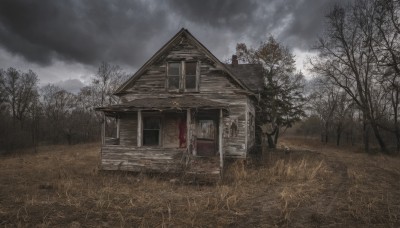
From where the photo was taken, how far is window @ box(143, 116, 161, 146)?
15.9 meters

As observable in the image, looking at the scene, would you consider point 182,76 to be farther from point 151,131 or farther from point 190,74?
point 151,131

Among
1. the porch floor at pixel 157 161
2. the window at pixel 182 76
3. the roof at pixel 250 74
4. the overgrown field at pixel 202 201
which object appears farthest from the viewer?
the roof at pixel 250 74

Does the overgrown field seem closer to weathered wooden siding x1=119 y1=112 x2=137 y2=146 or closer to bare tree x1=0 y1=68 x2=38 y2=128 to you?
weathered wooden siding x1=119 y1=112 x2=137 y2=146

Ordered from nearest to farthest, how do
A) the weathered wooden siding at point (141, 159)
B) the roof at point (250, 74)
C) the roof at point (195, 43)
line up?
the weathered wooden siding at point (141, 159) < the roof at point (195, 43) < the roof at point (250, 74)

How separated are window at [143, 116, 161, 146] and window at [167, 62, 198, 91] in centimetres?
202

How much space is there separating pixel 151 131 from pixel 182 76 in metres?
3.47

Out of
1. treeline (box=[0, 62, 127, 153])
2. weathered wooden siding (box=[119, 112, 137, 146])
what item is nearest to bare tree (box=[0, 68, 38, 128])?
treeline (box=[0, 62, 127, 153])

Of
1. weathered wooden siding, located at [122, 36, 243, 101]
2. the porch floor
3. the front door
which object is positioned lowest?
the porch floor

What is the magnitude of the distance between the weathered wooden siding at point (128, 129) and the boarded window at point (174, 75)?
8.92ft

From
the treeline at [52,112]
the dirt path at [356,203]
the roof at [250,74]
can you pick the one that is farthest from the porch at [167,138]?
the treeline at [52,112]

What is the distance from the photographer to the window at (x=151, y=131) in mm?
15945

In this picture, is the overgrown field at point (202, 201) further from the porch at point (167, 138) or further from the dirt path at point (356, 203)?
the porch at point (167, 138)

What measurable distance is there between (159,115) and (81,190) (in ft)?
21.9

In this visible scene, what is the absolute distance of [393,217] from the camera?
7066mm
